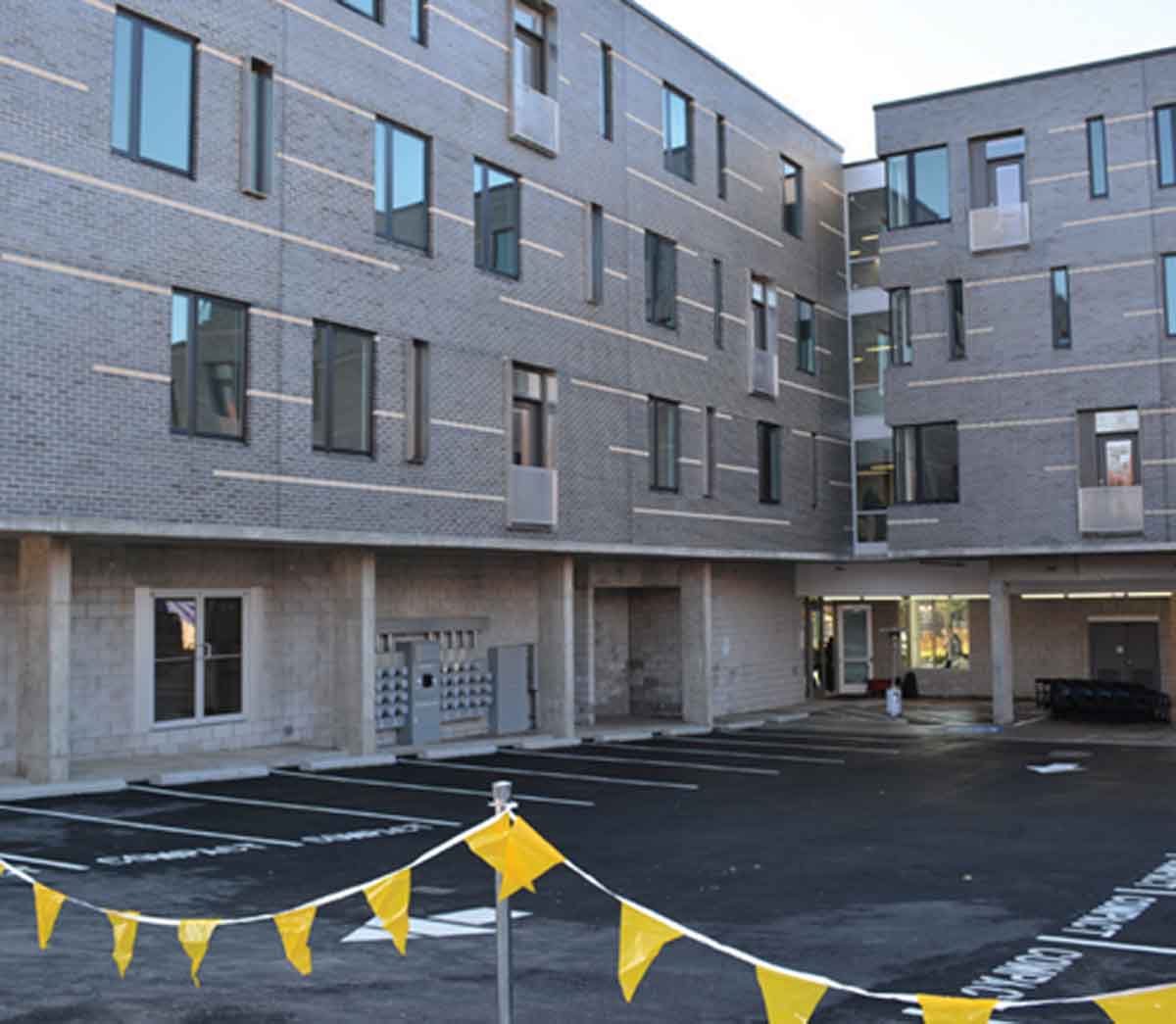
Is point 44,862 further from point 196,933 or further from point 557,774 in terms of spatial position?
point 557,774

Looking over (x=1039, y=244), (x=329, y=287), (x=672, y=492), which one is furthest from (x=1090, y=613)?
(x=329, y=287)

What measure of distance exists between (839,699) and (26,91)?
86.0ft

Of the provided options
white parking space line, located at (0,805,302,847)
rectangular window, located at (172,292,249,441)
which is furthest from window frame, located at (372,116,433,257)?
white parking space line, located at (0,805,302,847)

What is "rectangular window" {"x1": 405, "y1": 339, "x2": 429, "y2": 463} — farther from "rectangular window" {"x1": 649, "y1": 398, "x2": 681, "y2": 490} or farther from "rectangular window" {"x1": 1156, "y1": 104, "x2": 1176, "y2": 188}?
"rectangular window" {"x1": 1156, "y1": 104, "x2": 1176, "y2": 188}

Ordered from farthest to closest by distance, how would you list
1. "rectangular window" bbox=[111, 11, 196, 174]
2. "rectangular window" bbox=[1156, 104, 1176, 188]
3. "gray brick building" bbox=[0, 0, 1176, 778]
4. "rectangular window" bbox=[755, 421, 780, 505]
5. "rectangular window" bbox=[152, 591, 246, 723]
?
"rectangular window" bbox=[755, 421, 780, 505] → "rectangular window" bbox=[1156, 104, 1176, 188] → "rectangular window" bbox=[152, 591, 246, 723] → "rectangular window" bbox=[111, 11, 196, 174] → "gray brick building" bbox=[0, 0, 1176, 778]

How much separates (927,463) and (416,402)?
13.7 m

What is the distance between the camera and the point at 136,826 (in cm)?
1480

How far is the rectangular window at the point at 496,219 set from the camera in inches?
921

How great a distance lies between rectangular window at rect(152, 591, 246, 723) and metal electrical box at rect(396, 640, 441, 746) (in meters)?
3.58

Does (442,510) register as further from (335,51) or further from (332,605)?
(335,51)

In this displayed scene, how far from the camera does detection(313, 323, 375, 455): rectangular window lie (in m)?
20.2

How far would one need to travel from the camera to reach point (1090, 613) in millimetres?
34938

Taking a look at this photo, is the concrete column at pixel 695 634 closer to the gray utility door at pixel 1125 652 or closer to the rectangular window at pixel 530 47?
the rectangular window at pixel 530 47

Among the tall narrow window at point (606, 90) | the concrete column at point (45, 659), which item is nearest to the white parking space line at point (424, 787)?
the concrete column at point (45, 659)
